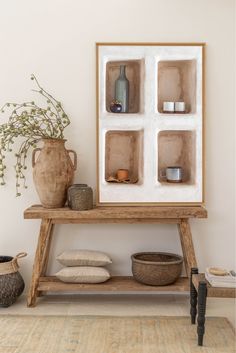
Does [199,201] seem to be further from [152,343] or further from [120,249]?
[152,343]

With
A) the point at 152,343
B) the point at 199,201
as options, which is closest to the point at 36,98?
the point at 199,201

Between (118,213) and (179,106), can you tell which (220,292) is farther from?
(179,106)

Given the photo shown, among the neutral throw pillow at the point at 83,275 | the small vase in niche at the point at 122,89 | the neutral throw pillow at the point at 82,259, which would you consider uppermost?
the small vase in niche at the point at 122,89

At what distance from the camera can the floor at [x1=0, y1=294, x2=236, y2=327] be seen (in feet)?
10.2

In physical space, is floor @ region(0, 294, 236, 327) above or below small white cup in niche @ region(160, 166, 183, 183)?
below

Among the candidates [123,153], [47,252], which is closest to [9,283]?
[47,252]

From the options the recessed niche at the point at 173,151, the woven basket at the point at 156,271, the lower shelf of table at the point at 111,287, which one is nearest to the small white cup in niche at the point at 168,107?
the recessed niche at the point at 173,151

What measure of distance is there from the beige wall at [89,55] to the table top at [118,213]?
1.07ft

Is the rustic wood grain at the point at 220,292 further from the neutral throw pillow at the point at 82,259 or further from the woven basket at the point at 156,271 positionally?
the neutral throw pillow at the point at 82,259

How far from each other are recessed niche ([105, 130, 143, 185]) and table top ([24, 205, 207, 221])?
1.20 feet

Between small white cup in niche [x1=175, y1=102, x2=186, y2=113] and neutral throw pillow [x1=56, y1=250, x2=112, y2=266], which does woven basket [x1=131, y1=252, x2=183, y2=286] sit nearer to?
neutral throw pillow [x1=56, y1=250, x2=112, y2=266]

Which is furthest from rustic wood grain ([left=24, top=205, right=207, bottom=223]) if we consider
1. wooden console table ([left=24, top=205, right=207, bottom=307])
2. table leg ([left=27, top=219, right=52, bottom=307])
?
table leg ([left=27, top=219, right=52, bottom=307])

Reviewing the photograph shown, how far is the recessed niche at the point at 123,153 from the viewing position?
3.45 meters

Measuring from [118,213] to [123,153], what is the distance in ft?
1.74
